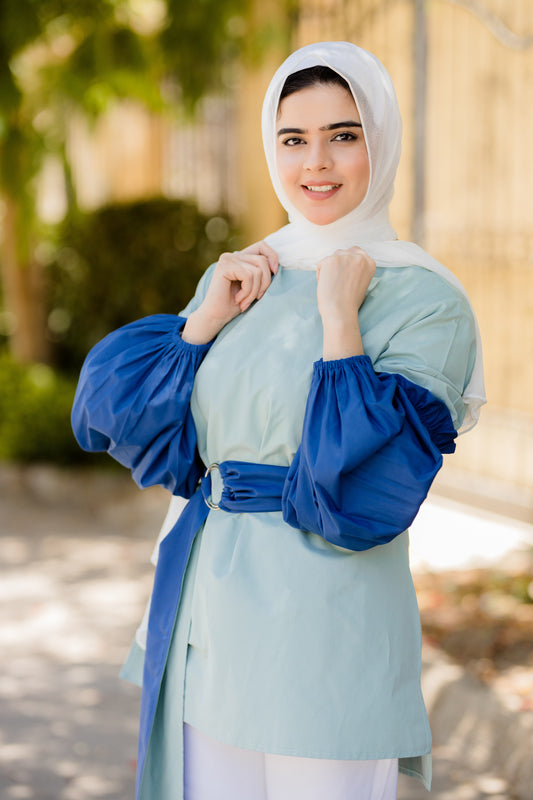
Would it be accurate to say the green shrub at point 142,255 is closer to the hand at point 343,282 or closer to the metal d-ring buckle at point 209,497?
the metal d-ring buckle at point 209,497

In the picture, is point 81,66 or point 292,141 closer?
point 292,141

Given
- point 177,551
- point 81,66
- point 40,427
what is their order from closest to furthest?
point 177,551 → point 81,66 → point 40,427

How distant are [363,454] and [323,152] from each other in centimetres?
56

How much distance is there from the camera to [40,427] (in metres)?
6.99

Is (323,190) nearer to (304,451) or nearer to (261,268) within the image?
(261,268)

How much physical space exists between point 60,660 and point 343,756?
2.69 m

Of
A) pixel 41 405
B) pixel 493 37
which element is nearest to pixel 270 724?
pixel 493 37

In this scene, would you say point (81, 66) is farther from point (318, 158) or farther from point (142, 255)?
point (318, 158)

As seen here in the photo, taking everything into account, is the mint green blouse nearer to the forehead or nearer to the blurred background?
the forehead

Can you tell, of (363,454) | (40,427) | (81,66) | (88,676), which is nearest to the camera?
(363,454)

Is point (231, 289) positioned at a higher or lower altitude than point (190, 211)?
higher

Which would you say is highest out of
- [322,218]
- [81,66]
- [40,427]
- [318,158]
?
A: [81,66]

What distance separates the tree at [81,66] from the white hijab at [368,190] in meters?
5.05

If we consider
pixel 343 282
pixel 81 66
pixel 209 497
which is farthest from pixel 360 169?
pixel 81 66
